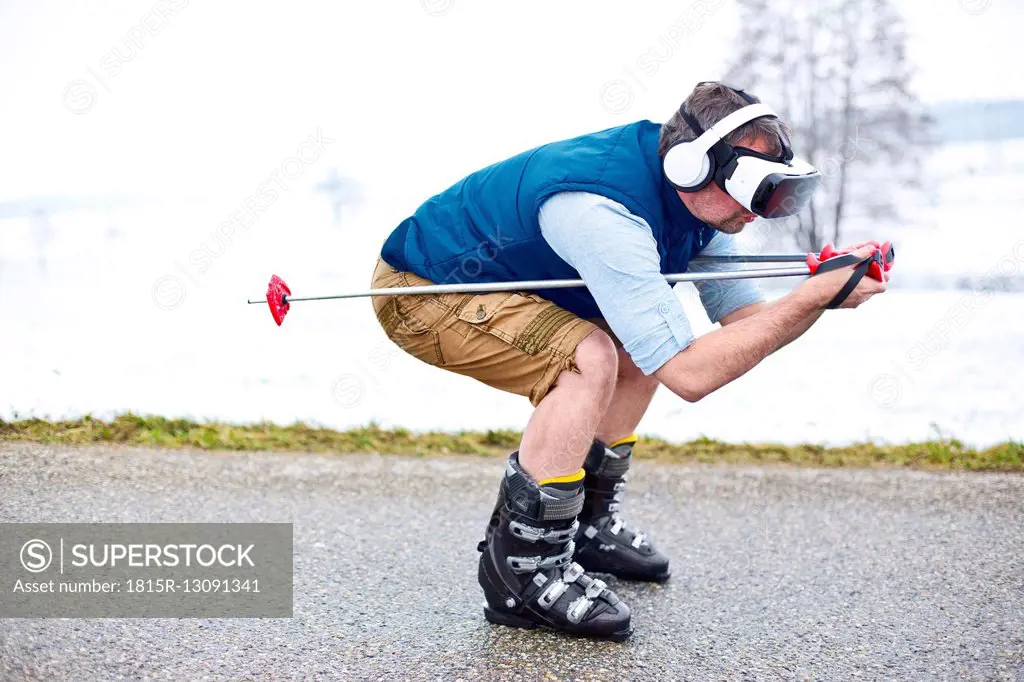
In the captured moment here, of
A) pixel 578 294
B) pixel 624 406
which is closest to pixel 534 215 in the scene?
pixel 578 294

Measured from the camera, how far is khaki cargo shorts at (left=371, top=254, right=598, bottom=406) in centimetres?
246

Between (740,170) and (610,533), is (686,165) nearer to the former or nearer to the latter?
(740,170)

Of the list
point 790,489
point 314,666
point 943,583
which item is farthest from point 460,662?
point 790,489

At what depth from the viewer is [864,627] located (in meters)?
2.63

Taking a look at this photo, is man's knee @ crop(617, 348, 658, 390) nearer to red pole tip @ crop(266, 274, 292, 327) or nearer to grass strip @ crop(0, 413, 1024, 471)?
red pole tip @ crop(266, 274, 292, 327)

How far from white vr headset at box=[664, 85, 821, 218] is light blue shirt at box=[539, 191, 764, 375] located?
0.58 feet

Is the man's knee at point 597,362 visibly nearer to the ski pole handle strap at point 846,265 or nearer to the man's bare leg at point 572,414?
the man's bare leg at point 572,414

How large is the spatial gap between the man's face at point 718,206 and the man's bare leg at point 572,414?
0.43 meters

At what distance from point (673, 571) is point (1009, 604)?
0.99 m

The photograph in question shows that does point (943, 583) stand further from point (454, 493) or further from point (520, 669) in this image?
point (454, 493)

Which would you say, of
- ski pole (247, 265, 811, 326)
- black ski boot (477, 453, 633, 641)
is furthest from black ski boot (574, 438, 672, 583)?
ski pole (247, 265, 811, 326)

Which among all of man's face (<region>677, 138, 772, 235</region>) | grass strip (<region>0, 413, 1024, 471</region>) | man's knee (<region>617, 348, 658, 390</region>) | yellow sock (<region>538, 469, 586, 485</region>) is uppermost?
man's face (<region>677, 138, 772, 235</region>)

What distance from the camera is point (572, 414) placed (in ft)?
7.88

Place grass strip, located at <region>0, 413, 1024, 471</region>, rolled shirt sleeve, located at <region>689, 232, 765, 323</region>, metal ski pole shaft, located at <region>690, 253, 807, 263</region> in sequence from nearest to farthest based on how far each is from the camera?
1. metal ski pole shaft, located at <region>690, 253, 807, 263</region>
2. rolled shirt sleeve, located at <region>689, 232, 765, 323</region>
3. grass strip, located at <region>0, 413, 1024, 471</region>
